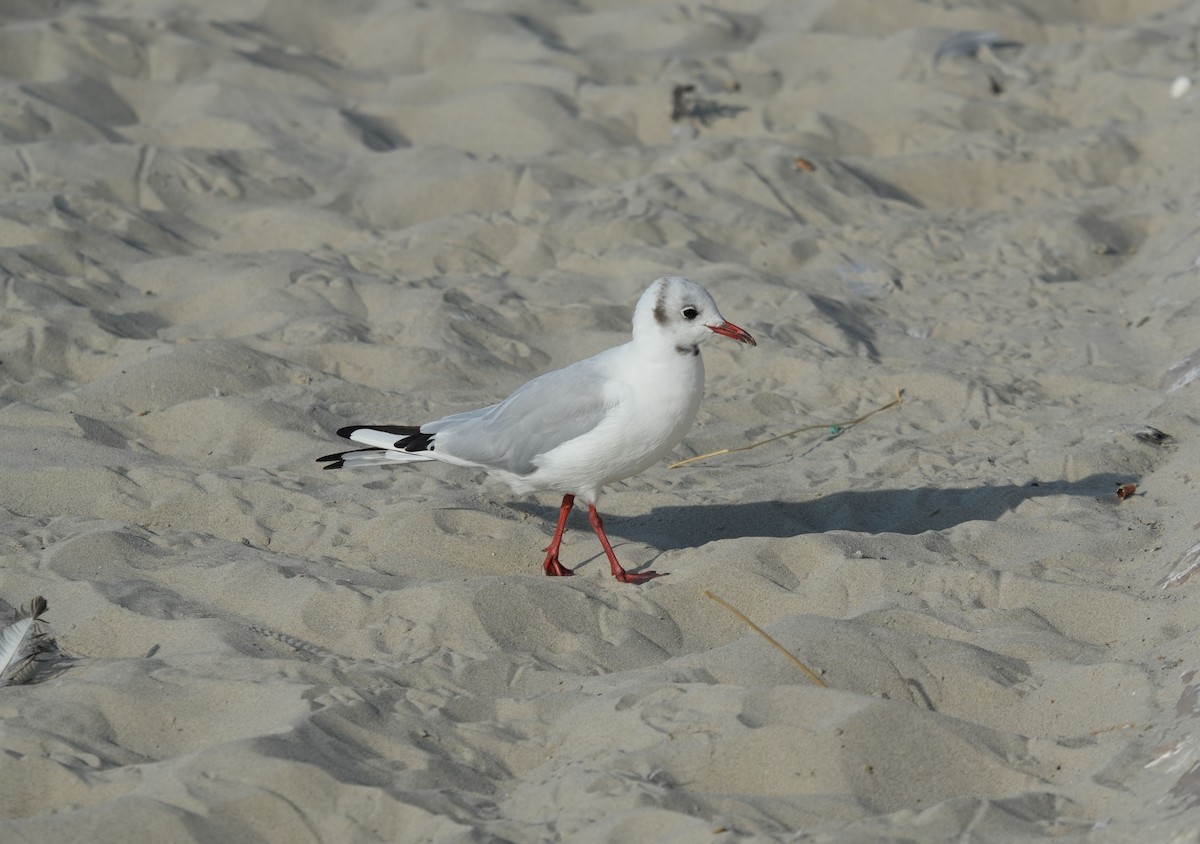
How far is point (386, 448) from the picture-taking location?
4.57 meters

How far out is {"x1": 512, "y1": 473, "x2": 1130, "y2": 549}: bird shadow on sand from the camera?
472 cm

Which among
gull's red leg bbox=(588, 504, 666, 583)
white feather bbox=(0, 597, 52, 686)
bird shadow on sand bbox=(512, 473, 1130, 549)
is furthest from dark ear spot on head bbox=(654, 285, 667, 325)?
white feather bbox=(0, 597, 52, 686)

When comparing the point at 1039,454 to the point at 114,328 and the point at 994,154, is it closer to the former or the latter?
the point at 994,154

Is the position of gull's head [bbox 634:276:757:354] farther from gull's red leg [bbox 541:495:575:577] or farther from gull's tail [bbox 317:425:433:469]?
gull's tail [bbox 317:425:433:469]

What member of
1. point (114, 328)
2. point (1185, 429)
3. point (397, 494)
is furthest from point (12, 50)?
point (1185, 429)

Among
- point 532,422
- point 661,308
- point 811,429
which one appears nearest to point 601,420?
point 532,422

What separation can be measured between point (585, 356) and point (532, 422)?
141 cm

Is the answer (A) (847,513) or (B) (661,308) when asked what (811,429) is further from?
(B) (661,308)

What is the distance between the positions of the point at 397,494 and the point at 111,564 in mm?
1070

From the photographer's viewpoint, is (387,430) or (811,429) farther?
(811,429)

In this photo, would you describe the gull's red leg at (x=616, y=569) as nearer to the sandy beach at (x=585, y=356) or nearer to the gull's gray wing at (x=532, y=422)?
the sandy beach at (x=585, y=356)

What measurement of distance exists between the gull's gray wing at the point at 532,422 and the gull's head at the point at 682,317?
0.24 metres

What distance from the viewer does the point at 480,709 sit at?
10.9 feet

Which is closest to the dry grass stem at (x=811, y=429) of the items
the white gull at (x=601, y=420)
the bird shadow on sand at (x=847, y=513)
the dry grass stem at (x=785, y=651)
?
the bird shadow on sand at (x=847, y=513)
